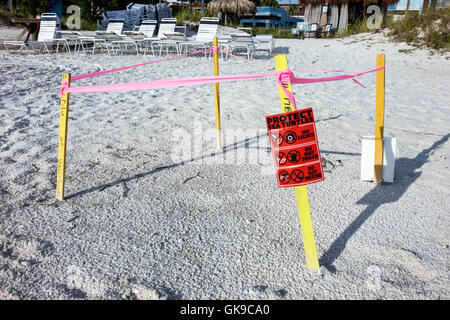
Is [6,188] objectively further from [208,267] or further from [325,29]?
[325,29]

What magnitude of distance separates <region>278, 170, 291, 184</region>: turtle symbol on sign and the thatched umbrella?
67.6 feet

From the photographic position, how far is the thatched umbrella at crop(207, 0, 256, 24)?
808 inches

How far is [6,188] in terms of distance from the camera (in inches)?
118

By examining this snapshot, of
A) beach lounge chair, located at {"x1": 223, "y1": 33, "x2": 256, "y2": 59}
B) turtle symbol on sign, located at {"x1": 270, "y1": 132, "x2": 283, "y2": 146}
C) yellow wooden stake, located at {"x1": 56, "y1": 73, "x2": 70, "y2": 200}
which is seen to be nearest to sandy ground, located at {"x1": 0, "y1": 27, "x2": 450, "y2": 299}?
yellow wooden stake, located at {"x1": 56, "y1": 73, "x2": 70, "y2": 200}

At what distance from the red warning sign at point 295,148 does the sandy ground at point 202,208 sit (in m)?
0.60

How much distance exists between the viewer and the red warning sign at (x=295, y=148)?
6.32ft

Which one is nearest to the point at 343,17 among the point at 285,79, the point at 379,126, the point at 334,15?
the point at 334,15

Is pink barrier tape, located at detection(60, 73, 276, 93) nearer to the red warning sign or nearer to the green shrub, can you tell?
the red warning sign

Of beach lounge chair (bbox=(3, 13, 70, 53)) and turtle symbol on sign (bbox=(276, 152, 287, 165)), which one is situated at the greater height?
beach lounge chair (bbox=(3, 13, 70, 53))

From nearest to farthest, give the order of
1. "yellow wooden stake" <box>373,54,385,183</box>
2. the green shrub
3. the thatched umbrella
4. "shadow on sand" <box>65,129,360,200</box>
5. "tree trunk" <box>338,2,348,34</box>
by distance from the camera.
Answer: "yellow wooden stake" <box>373,54,385,183</box>
"shadow on sand" <box>65,129,360,200</box>
the green shrub
"tree trunk" <box>338,2,348,34</box>
the thatched umbrella

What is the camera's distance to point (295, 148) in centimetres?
196

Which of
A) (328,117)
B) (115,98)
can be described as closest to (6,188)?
(115,98)

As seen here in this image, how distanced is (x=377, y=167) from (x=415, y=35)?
10166mm

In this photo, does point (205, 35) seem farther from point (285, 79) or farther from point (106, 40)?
point (285, 79)
